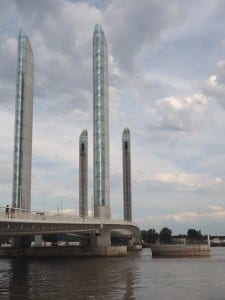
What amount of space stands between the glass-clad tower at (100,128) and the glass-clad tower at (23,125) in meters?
13.6

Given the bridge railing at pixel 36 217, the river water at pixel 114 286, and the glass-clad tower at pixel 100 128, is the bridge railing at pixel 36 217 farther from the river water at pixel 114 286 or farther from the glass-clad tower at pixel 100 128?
the glass-clad tower at pixel 100 128

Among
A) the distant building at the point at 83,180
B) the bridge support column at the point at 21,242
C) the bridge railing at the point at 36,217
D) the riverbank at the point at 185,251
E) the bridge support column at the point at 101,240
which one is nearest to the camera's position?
the bridge railing at the point at 36,217

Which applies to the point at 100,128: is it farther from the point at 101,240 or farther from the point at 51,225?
the point at 51,225

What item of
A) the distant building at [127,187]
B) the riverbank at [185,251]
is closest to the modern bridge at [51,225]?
the riverbank at [185,251]

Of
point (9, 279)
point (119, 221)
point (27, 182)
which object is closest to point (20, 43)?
point (27, 182)

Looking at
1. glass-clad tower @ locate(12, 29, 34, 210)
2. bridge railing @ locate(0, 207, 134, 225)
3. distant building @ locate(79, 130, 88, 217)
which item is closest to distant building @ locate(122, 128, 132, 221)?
distant building @ locate(79, 130, 88, 217)

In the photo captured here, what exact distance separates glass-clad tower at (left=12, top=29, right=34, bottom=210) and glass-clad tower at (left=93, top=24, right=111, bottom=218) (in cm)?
1356

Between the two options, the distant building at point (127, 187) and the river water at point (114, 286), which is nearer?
the river water at point (114, 286)

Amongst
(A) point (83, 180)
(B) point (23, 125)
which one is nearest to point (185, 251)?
(B) point (23, 125)

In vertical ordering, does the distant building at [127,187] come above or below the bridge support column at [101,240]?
above

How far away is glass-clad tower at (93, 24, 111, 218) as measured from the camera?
334 ft

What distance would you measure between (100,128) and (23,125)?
52.0ft

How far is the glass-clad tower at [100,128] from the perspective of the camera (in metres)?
102

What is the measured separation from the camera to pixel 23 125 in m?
100
